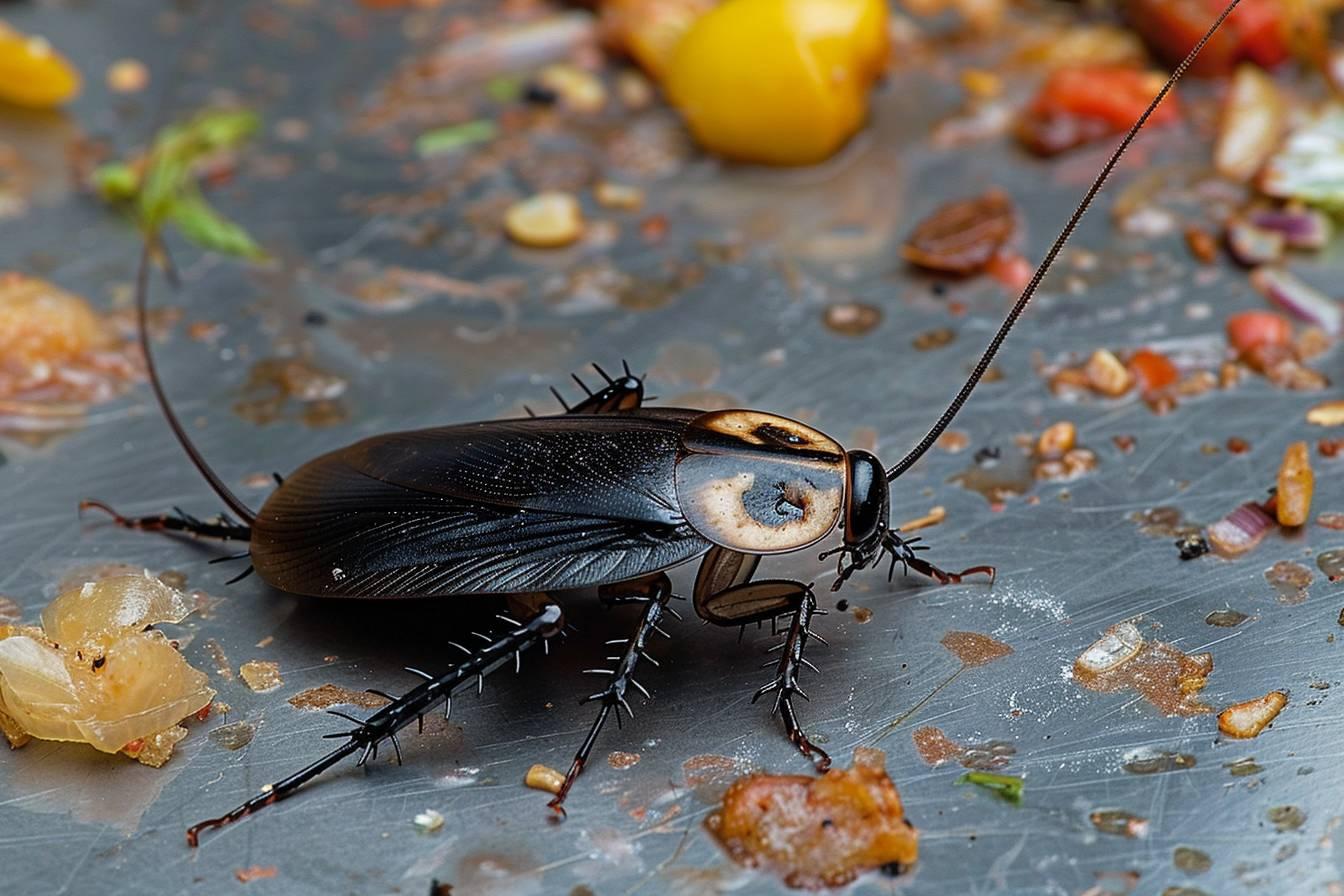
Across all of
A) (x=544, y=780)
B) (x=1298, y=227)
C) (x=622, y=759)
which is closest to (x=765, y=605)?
(x=622, y=759)

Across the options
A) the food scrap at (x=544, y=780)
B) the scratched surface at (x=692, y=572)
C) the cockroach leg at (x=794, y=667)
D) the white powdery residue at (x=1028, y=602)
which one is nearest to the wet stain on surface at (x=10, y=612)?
the scratched surface at (x=692, y=572)

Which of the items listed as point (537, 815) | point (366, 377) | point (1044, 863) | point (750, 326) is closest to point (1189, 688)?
point (1044, 863)

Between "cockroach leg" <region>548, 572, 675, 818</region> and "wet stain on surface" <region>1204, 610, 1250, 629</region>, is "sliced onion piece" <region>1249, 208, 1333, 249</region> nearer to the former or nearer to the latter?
"wet stain on surface" <region>1204, 610, 1250, 629</region>

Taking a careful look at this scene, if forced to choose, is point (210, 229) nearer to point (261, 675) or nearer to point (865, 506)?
Result: point (261, 675)

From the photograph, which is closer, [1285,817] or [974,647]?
[1285,817]

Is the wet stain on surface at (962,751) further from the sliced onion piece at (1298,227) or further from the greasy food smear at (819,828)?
the sliced onion piece at (1298,227)

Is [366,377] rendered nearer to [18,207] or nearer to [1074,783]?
[18,207]

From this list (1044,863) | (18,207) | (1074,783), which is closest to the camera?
(1044,863)
